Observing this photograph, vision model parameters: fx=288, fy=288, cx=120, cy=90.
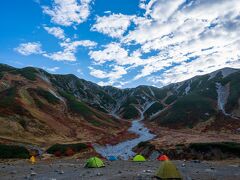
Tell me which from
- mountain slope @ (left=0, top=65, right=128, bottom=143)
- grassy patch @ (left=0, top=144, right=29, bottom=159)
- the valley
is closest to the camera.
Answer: grassy patch @ (left=0, top=144, right=29, bottom=159)

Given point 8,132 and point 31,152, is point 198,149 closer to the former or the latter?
point 31,152

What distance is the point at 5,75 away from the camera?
584ft

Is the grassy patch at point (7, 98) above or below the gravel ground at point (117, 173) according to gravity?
above

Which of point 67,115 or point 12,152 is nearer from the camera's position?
point 12,152

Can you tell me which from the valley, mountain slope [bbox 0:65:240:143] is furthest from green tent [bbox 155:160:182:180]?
mountain slope [bbox 0:65:240:143]

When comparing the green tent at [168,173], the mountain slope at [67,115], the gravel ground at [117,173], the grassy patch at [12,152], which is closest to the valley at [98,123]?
the mountain slope at [67,115]

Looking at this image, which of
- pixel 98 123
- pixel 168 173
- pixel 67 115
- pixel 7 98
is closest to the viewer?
pixel 168 173

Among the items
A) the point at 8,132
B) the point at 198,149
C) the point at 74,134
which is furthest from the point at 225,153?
the point at 74,134

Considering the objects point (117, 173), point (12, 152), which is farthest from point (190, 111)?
point (117, 173)

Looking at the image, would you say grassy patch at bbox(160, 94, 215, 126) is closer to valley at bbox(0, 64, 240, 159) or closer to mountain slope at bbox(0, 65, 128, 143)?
valley at bbox(0, 64, 240, 159)

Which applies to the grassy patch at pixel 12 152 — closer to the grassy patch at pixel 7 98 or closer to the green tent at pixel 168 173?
the green tent at pixel 168 173

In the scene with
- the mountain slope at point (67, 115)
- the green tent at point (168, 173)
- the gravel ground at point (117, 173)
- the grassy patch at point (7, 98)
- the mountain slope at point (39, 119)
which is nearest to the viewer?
the green tent at point (168, 173)

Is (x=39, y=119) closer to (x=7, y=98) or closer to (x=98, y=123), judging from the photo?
(x=7, y=98)

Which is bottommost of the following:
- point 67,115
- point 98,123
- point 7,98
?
point 98,123
